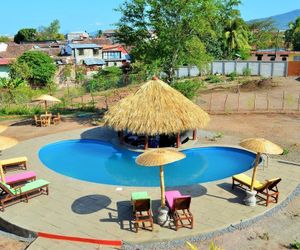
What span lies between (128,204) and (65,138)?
924cm

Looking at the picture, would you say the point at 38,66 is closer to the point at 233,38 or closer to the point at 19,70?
the point at 19,70

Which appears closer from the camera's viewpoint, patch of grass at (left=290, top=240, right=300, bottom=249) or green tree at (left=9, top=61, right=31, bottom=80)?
patch of grass at (left=290, top=240, right=300, bottom=249)

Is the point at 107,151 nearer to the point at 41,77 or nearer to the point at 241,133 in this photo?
the point at 241,133

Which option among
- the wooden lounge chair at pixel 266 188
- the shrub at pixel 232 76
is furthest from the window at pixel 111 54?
the wooden lounge chair at pixel 266 188

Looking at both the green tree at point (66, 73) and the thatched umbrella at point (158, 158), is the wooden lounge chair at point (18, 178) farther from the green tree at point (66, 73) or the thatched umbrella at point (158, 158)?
the green tree at point (66, 73)

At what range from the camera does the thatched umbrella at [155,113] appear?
15531 millimetres

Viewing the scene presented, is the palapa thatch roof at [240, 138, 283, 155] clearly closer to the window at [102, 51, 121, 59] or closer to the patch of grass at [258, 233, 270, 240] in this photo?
the patch of grass at [258, 233, 270, 240]

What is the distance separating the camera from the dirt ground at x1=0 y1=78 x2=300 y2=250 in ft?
30.2

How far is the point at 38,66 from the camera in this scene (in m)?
40.8

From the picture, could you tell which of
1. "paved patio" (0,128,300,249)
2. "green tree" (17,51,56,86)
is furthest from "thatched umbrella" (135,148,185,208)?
"green tree" (17,51,56,86)

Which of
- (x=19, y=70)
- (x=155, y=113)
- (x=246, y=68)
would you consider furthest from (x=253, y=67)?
(x=155, y=113)

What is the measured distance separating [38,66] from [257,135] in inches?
1204

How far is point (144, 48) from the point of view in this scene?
2195 centimetres

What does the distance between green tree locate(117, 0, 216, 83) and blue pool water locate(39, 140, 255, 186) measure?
7325mm
